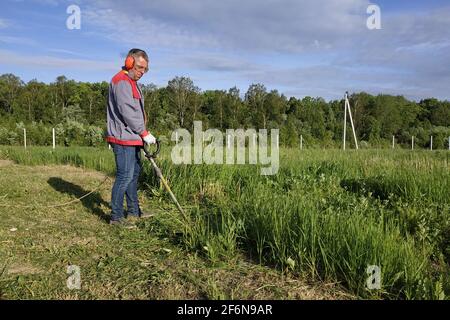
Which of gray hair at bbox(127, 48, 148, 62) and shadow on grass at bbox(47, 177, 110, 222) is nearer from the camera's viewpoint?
gray hair at bbox(127, 48, 148, 62)

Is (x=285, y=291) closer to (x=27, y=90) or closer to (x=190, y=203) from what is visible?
(x=190, y=203)

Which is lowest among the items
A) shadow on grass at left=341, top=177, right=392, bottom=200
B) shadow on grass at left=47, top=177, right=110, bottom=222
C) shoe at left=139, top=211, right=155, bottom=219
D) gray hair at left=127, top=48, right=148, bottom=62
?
shoe at left=139, top=211, right=155, bottom=219

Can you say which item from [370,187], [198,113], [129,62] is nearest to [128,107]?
[129,62]

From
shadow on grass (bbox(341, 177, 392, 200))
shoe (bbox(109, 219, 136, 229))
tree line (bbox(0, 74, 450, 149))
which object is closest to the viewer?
shoe (bbox(109, 219, 136, 229))

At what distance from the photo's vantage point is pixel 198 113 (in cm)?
2695

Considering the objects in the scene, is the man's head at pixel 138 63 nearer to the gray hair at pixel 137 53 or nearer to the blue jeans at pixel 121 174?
the gray hair at pixel 137 53

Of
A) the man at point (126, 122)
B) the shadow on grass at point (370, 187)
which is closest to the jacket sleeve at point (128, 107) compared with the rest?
the man at point (126, 122)

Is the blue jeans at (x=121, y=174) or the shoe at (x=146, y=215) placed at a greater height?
the blue jeans at (x=121, y=174)

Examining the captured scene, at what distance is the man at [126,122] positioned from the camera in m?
4.19

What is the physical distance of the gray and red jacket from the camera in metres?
4.18

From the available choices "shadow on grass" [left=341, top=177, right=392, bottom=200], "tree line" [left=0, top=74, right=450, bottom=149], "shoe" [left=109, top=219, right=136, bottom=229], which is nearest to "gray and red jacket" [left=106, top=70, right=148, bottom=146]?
"shoe" [left=109, top=219, right=136, bottom=229]

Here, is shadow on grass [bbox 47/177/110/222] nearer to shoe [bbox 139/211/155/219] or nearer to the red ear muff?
shoe [bbox 139/211/155/219]

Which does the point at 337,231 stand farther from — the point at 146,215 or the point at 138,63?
the point at 138,63
